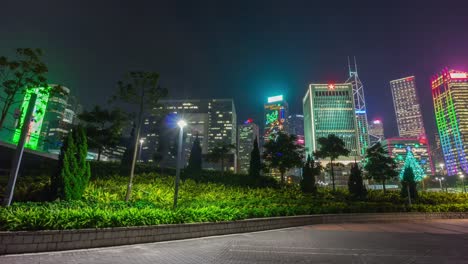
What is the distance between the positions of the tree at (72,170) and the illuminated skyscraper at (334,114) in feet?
515

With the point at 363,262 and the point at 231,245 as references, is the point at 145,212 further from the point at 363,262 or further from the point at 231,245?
the point at 363,262

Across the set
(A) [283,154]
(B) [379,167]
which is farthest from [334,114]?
(A) [283,154]

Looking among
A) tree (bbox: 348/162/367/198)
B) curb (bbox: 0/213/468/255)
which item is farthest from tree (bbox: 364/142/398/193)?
curb (bbox: 0/213/468/255)

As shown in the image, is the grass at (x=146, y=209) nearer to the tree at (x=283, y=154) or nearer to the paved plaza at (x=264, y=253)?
the paved plaza at (x=264, y=253)

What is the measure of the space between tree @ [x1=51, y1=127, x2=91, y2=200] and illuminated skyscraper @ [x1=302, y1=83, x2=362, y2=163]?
156831 mm

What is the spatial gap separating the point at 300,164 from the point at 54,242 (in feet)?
132

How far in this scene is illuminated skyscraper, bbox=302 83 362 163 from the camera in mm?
160575

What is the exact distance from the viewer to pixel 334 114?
16662cm

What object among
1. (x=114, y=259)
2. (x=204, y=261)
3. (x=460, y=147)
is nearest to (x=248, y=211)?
(x=204, y=261)

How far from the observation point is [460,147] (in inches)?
7584

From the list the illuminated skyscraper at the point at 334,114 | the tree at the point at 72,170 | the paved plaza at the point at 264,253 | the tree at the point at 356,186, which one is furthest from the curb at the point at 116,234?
the illuminated skyscraper at the point at 334,114

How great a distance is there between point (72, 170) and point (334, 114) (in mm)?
170070

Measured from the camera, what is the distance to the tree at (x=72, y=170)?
579 inches

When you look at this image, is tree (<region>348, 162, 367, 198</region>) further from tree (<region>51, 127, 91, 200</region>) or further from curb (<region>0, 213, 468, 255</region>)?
tree (<region>51, 127, 91, 200</region>)
